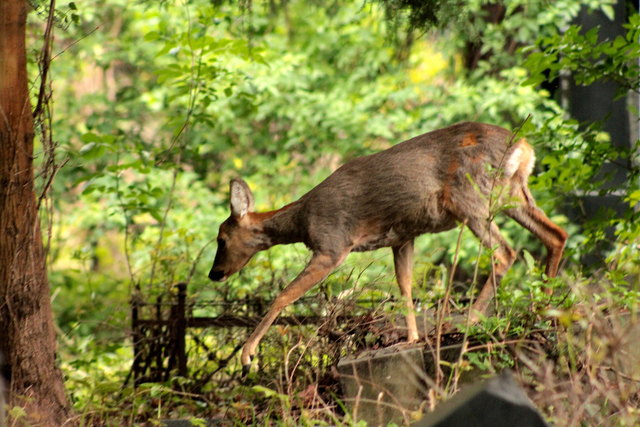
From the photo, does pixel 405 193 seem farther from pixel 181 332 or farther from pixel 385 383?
pixel 181 332

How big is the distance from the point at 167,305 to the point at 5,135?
7.94ft

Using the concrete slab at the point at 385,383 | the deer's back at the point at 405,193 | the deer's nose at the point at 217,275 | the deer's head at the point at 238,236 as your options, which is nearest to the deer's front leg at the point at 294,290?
the deer's back at the point at 405,193

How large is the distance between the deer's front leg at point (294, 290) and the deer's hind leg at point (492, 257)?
84 centimetres

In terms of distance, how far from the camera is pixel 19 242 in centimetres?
504

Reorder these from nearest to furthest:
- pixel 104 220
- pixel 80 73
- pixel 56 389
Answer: pixel 56 389, pixel 104 220, pixel 80 73

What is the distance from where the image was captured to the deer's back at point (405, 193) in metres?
5.30

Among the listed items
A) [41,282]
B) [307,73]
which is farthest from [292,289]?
[307,73]

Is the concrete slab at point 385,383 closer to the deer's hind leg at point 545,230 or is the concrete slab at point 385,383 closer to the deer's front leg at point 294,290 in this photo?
the deer's front leg at point 294,290

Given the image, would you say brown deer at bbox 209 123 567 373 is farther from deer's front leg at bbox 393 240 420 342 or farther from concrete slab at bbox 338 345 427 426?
concrete slab at bbox 338 345 427 426

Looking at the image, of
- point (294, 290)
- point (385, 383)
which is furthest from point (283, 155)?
point (385, 383)

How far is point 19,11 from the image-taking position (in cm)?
503

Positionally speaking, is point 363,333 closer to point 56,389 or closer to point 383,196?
point 383,196

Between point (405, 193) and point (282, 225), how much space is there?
0.88 metres

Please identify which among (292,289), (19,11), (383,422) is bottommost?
(383,422)
